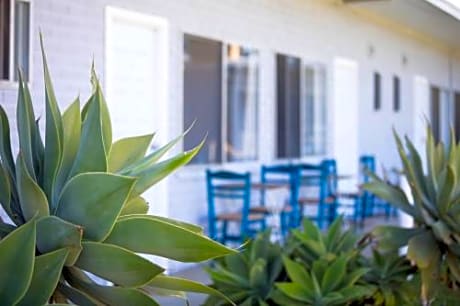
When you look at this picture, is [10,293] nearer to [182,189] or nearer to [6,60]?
[6,60]

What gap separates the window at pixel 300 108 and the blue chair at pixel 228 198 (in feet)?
5.83

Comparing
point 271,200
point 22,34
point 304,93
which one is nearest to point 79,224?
point 22,34

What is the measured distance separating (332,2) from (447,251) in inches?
256

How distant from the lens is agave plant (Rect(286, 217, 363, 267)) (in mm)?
4402

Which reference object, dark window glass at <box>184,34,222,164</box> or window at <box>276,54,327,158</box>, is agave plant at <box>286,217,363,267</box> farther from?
window at <box>276,54,327,158</box>

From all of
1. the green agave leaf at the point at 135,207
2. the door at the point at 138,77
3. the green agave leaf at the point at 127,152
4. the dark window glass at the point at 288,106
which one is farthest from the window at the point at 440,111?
the green agave leaf at the point at 135,207

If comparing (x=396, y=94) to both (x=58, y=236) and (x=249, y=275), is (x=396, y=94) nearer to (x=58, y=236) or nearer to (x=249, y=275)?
(x=249, y=275)

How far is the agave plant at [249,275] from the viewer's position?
406cm

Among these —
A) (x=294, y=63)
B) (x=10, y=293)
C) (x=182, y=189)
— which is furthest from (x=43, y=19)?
(x=294, y=63)

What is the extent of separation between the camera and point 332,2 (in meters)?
10.0

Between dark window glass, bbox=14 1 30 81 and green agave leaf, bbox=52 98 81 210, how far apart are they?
9.63ft

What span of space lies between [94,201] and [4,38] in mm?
3340

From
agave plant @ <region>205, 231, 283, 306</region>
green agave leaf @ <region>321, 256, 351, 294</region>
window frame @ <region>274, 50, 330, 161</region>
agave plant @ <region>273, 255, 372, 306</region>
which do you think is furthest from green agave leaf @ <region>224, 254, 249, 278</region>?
window frame @ <region>274, 50, 330, 161</region>

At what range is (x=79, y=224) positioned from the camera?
2229mm
